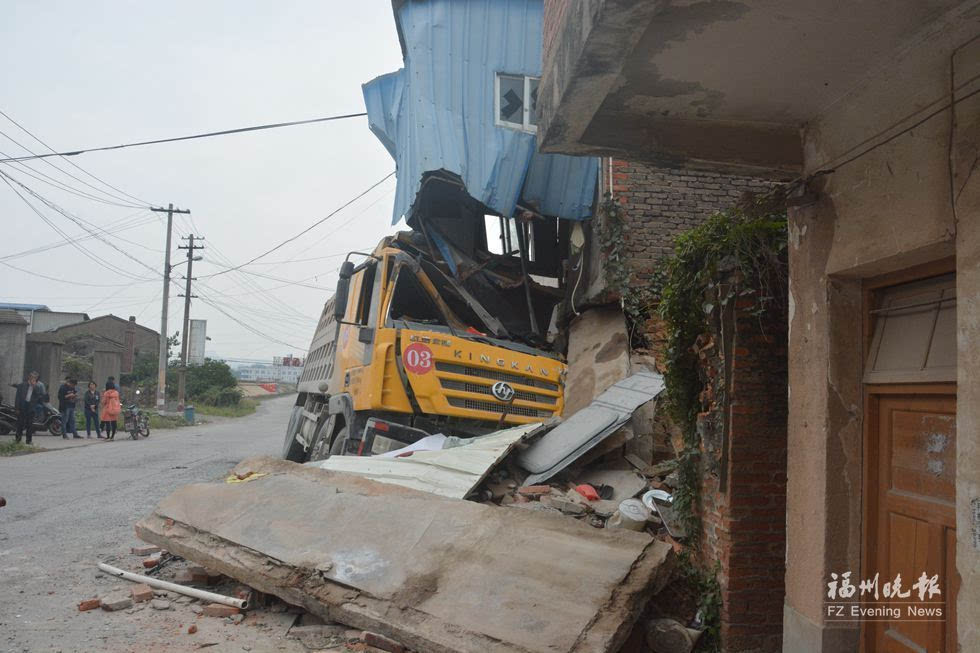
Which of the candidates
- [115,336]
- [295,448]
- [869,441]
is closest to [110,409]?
[295,448]

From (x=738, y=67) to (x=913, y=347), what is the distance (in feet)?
5.09

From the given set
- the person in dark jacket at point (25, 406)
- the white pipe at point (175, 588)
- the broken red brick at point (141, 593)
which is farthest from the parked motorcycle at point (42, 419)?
the broken red brick at point (141, 593)

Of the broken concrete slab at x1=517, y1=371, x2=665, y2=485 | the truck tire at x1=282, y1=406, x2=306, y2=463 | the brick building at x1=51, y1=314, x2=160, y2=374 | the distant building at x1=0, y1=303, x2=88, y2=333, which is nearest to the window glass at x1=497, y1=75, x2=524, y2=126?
the broken concrete slab at x1=517, y1=371, x2=665, y2=485

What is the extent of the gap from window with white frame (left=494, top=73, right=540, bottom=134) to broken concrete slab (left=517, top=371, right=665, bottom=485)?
5.06 meters

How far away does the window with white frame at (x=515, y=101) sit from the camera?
1112cm

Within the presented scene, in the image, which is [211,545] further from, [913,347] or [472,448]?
[913,347]

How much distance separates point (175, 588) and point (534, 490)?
2.83 metres

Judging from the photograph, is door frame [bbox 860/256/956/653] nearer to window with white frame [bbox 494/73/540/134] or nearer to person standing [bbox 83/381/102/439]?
window with white frame [bbox 494/73/540/134]

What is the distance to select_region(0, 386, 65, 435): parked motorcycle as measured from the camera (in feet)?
57.3

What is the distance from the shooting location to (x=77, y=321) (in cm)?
4512

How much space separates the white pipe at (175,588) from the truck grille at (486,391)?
3651 millimetres

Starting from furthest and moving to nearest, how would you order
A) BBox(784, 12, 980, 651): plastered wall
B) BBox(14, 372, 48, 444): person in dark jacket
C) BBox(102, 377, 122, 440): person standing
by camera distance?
BBox(102, 377, 122, 440): person standing → BBox(14, 372, 48, 444): person in dark jacket → BBox(784, 12, 980, 651): plastered wall

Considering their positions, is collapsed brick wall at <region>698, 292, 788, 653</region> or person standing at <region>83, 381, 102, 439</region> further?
person standing at <region>83, 381, 102, 439</region>

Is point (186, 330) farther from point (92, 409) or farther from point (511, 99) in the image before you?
point (511, 99)
